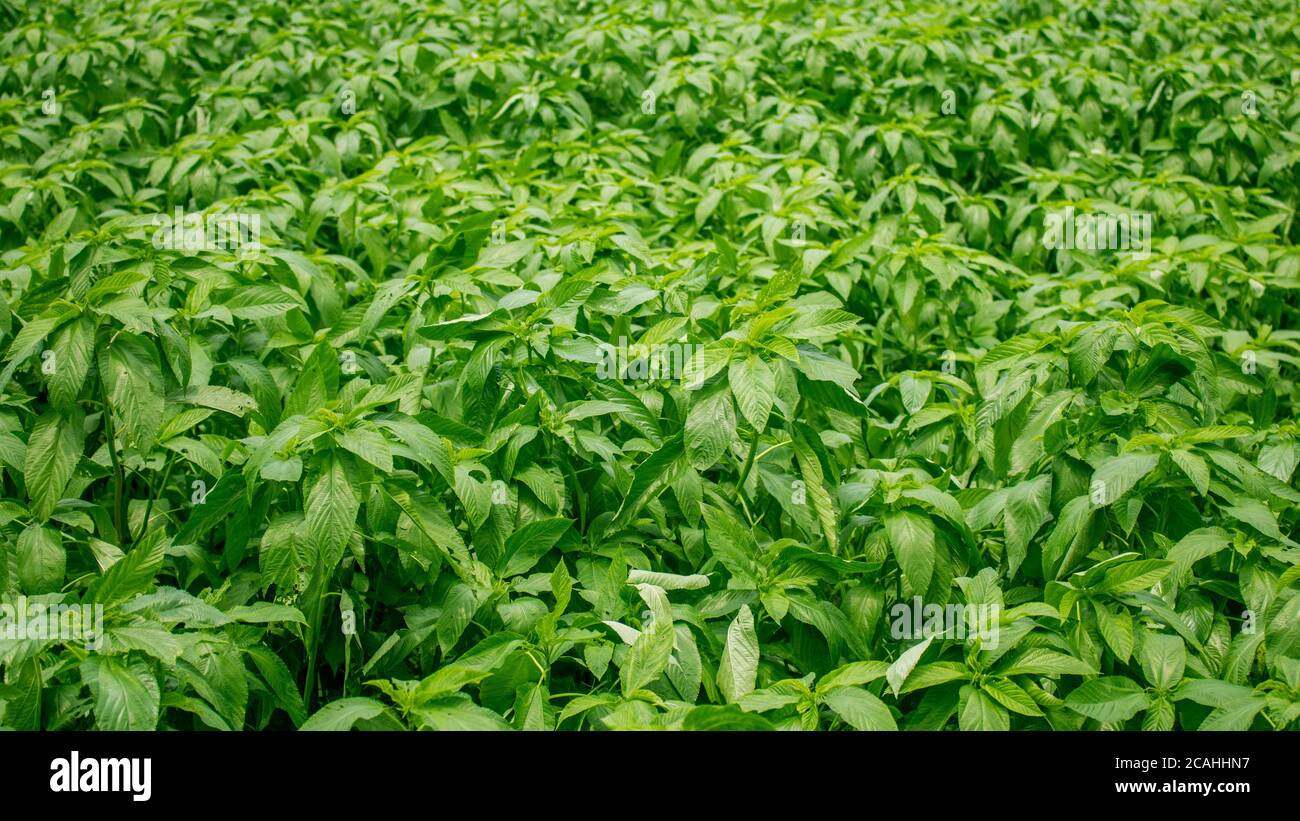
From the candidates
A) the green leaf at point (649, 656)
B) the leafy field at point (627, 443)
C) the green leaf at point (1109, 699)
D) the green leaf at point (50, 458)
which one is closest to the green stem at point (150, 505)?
the leafy field at point (627, 443)

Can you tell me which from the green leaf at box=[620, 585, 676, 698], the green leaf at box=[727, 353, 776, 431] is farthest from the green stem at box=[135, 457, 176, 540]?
the green leaf at box=[727, 353, 776, 431]

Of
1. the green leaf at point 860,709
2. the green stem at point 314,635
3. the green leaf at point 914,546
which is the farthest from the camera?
the green leaf at point 914,546

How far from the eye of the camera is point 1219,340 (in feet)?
12.9

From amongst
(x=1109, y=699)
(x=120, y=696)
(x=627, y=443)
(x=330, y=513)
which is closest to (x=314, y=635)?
(x=330, y=513)

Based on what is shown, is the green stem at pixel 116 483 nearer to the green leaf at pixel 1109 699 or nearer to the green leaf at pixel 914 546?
the green leaf at pixel 914 546
